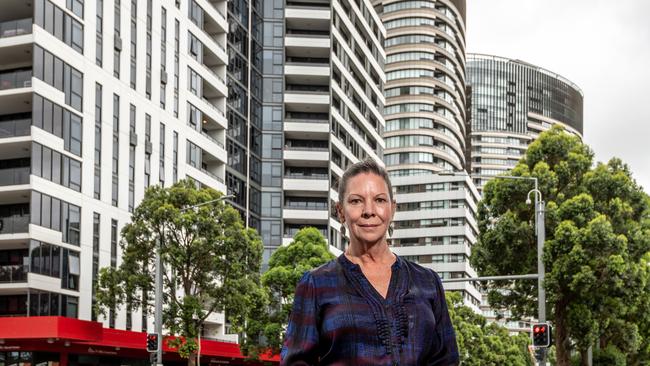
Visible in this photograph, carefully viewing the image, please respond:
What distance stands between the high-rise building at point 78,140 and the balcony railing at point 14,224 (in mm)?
45

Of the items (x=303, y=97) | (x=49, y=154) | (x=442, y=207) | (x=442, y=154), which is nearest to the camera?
(x=49, y=154)

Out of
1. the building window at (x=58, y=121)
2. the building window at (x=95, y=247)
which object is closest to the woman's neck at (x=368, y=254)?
the building window at (x=58, y=121)

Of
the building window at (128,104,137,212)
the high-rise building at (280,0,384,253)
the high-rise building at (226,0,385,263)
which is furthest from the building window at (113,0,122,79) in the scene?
the high-rise building at (280,0,384,253)

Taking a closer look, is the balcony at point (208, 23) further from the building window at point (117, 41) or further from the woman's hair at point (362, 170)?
the woman's hair at point (362, 170)

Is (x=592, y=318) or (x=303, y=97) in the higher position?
(x=303, y=97)

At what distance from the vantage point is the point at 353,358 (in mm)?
3438

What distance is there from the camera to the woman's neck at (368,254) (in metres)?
3.65

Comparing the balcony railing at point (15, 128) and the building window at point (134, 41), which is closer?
the balcony railing at point (15, 128)

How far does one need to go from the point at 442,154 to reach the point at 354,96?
153 feet

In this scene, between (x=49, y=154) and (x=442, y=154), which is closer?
(x=49, y=154)

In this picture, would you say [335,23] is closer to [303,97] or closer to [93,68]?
[303,97]

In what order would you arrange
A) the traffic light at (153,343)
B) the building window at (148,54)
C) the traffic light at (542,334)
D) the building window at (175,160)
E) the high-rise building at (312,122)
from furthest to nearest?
the high-rise building at (312,122) < the building window at (175,160) < the building window at (148,54) < the traffic light at (153,343) < the traffic light at (542,334)

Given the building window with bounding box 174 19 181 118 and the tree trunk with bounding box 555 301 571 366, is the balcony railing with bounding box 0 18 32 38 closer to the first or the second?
the building window with bounding box 174 19 181 118

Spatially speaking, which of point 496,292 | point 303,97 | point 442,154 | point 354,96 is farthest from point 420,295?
point 442,154
